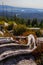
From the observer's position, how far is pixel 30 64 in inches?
304

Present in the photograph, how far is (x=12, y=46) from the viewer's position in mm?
8391

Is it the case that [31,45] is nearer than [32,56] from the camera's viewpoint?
No

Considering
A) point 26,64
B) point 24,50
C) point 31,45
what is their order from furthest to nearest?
point 31,45 < point 24,50 < point 26,64

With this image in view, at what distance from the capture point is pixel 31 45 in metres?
8.81

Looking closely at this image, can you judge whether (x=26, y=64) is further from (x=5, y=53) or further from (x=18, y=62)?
(x=5, y=53)

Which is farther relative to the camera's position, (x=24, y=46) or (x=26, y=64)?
(x=24, y=46)

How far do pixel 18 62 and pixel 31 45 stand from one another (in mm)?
1293

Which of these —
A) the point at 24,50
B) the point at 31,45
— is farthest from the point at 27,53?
the point at 31,45

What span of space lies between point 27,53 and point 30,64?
1.71ft

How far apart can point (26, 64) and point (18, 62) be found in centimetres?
26

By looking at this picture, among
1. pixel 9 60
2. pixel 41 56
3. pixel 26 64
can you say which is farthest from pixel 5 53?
pixel 41 56

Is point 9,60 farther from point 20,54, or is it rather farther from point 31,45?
point 31,45

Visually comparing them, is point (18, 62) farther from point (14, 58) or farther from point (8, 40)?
point (8, 40)

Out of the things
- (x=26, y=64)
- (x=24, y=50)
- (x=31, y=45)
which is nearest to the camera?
(x=26, y=64)
